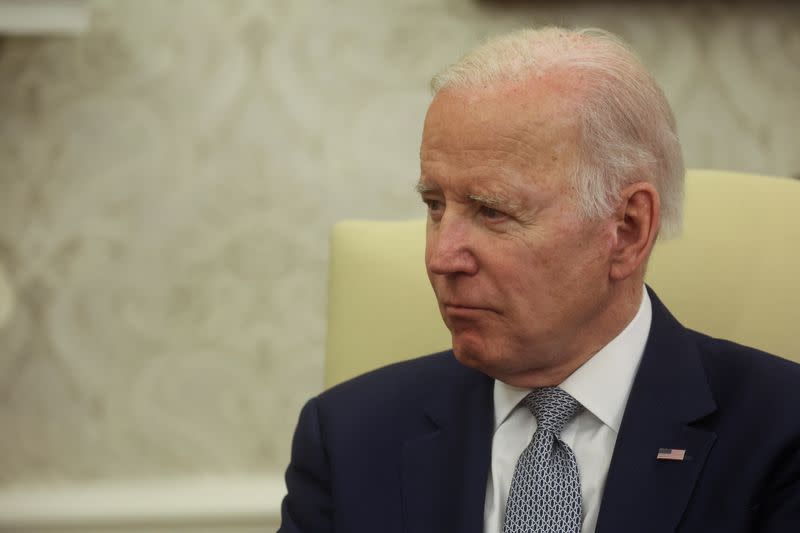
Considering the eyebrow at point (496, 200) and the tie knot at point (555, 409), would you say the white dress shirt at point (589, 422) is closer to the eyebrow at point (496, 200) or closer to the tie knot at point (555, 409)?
the tie knot at point (555, 409)

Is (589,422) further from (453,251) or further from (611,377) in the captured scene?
(453,251)

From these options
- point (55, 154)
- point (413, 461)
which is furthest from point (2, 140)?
point (413, 461)

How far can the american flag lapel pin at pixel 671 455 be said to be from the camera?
54.9 inches

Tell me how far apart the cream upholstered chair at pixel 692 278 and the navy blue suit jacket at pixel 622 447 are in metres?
0.10

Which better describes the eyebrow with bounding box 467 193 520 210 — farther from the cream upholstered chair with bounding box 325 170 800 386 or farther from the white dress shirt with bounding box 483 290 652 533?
the cream upholstered chair with bounding box 325 170 800 386

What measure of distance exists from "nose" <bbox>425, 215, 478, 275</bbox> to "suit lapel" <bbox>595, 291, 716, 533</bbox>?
29cm

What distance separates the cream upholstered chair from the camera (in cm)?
167

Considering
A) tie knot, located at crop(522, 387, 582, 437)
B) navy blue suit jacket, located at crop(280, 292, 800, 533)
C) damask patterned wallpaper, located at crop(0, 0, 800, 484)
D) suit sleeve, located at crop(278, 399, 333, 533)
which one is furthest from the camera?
damask patterned wallpaper, located at crop(0, 0, 800, 484)

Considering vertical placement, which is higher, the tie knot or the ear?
the ear

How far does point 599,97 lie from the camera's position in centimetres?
138

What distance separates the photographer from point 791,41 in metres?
2.37

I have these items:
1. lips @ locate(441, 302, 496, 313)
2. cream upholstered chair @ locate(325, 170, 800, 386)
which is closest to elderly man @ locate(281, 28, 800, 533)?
lips @ locate(441, 302, 496, 313)

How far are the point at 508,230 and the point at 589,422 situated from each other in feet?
0.96

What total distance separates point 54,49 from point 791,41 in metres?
1.57
